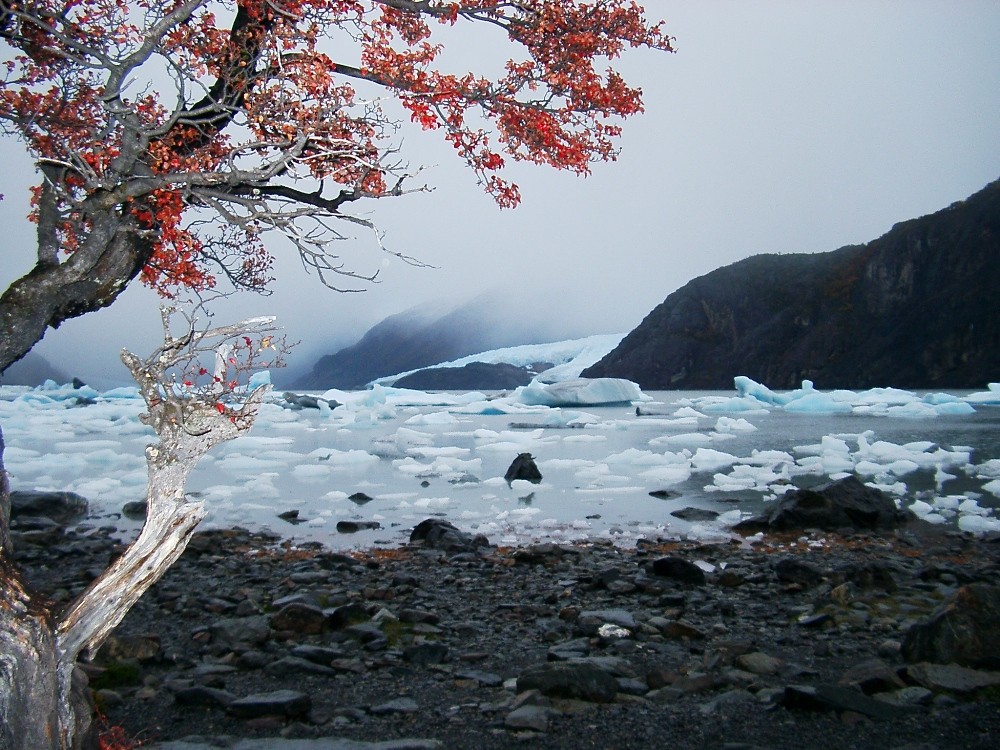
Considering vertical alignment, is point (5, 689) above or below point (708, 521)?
above

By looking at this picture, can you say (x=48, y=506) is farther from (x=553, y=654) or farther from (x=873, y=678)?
(x=873, y=678)

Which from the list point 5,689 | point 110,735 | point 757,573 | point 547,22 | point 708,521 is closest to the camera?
point 5,689

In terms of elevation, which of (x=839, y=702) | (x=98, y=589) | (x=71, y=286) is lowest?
(x=839, y=702)

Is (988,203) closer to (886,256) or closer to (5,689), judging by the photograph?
(886,256)

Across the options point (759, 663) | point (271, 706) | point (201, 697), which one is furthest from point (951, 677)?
point (201, 697)

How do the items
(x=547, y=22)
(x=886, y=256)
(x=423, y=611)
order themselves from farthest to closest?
(x=886, y=256) < (x=423, y=611) < (x=547, y=22)

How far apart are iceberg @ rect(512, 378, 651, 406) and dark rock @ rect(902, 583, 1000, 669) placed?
4914cm

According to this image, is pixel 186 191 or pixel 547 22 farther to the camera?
pixel 547 22

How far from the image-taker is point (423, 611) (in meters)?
6.94

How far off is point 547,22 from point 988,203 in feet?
400

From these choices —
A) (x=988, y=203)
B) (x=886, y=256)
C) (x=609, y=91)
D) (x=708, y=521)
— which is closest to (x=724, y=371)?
(x=886, y=256)

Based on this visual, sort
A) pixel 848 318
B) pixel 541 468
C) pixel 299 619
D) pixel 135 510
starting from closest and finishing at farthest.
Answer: pixel 299 619 → pixel 135 510 → pixel 541 468 → pixel 848 318

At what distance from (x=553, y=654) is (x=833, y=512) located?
26.8 ft

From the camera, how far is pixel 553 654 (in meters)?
5.62
